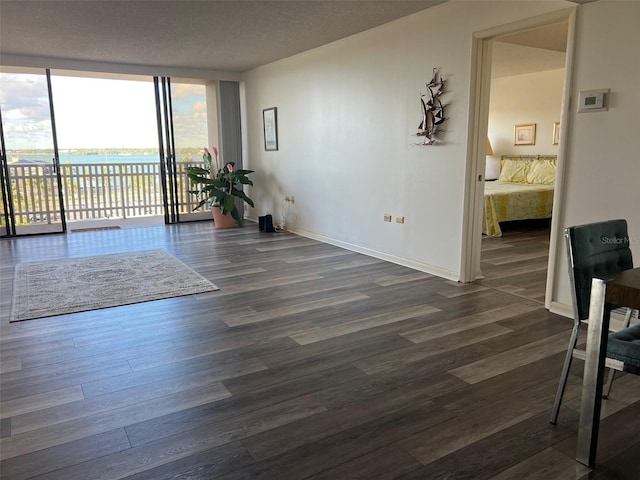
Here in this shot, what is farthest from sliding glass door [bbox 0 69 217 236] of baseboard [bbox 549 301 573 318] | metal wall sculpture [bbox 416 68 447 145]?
baseboard [bbox 549 301 573 318]

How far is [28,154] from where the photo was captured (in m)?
6.61

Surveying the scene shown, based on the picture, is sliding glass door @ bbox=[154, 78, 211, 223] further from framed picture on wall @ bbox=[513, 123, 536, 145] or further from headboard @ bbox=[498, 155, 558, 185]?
framed picture on wall @ bbox=[513, 123, 536, 145]

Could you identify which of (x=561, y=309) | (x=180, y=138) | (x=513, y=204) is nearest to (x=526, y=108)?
(x=513, y=204)

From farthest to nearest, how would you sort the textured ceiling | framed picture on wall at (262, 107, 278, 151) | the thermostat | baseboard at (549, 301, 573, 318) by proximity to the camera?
framed picture on wall at (262, 107, 278, 151), the textured ceiling, baseboard at (549, 301, 573, 318), the thermostat

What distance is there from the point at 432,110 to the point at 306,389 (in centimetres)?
291

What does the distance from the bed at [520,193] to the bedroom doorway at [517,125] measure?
0.11 metres

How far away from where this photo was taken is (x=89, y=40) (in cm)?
521

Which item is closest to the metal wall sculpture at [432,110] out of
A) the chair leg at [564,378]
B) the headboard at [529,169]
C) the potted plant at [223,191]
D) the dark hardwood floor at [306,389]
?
the dark hardwood floor at [306,389]

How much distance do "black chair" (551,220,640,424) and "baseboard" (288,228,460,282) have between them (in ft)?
7.02

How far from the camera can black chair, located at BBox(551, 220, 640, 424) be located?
6.01 feet

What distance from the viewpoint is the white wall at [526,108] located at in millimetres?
7430

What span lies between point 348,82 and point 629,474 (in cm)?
451

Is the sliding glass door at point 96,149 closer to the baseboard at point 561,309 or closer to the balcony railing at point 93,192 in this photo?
the balcony railing at point 93,192

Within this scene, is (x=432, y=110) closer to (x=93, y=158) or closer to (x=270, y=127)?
(x=270, y=127)
